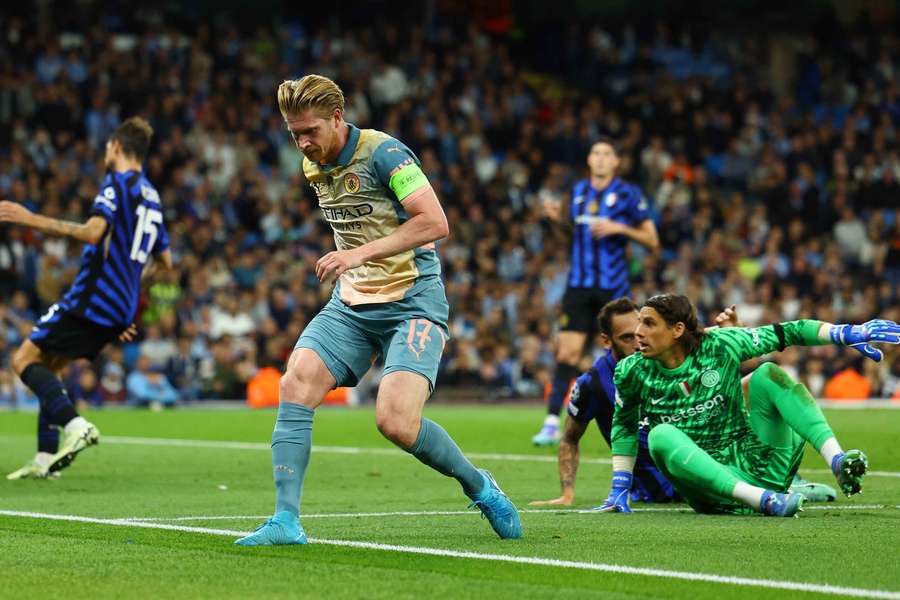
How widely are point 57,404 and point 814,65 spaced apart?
83.0 feet

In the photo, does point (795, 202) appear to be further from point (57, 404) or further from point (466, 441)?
point (57, 404)

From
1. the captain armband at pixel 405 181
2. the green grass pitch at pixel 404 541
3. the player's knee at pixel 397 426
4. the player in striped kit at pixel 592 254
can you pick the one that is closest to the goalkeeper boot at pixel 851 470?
the green grass pitch at pixel 404 541

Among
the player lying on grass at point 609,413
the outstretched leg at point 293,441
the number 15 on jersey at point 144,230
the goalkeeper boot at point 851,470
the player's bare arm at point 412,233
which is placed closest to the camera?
the player's bare arm at point 412,233

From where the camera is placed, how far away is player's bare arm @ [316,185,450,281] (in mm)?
6270

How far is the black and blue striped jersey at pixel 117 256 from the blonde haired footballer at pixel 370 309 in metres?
4.12

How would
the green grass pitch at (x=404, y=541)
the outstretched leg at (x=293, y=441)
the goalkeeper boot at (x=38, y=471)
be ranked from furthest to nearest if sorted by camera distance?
the goalkeeper boot at (x=38, y=471) → the outstretched leg at (x=293, y=441) → the green grass pitch at (x=404, y=541)

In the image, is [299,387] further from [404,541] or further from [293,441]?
[404,541]

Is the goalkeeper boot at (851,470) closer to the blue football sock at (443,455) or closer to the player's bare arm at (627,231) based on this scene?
the blue football sock at (443,455)

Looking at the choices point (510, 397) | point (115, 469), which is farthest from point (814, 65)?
point (115, 469)

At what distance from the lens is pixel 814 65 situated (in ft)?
108

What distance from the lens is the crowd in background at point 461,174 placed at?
952 inches

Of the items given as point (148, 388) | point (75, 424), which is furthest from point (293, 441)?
point (148, 388)

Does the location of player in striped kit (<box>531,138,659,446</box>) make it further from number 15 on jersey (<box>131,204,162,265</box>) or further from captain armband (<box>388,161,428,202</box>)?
captain armband (<box>388,161,428,202</box>)

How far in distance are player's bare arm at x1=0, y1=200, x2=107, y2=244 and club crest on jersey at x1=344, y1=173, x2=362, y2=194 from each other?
3.47 meters
